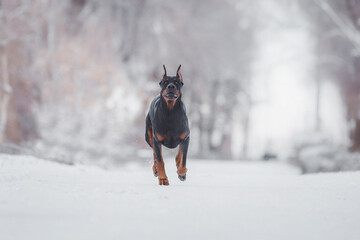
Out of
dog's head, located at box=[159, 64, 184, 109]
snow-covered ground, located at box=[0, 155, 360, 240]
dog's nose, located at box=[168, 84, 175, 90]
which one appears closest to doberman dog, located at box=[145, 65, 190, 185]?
dog's head, located at box=[159, 64, 184, 109]

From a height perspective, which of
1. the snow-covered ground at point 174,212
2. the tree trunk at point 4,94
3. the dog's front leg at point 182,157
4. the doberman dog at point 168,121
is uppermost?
the tree trunk at point 4,94

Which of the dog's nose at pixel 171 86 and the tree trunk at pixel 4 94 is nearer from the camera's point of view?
the dog's nose at pixel 171 86

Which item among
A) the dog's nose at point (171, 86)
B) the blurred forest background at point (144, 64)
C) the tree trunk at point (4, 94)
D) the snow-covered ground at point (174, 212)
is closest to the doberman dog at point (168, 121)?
the dog's nose at point (171, 86)

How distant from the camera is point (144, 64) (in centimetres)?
2458

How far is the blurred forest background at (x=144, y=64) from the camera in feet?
62.2

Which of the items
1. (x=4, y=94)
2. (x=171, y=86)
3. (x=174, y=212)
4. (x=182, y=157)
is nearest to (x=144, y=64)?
(x=4, y=94)

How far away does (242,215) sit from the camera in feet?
15.4

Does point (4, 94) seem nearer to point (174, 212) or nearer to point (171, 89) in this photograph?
point (171, 89)

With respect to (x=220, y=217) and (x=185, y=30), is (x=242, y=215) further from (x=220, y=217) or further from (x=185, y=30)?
(x=185, y=30)

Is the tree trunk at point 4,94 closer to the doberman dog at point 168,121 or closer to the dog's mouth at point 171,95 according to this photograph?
the doberman dog at point 168,121

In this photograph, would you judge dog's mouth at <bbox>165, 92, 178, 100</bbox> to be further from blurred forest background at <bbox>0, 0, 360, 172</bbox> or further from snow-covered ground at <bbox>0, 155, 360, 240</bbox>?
blurred forest background at <bbox>0, 0, 360, 172</bbox>

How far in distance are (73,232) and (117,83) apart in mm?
20224

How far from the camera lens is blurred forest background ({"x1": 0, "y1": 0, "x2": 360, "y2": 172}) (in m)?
19.0

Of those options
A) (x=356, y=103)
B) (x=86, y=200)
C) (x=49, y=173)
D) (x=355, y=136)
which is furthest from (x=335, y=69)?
(x=86, y=200)
